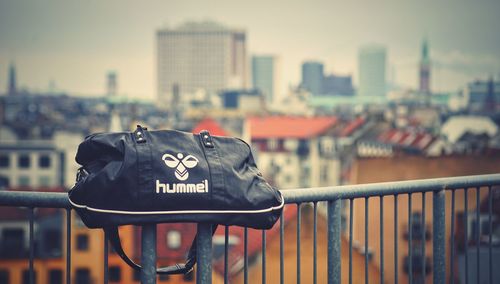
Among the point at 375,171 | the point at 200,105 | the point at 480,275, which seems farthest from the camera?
the point at 200,105

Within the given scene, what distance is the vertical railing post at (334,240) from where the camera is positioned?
13.0 ft

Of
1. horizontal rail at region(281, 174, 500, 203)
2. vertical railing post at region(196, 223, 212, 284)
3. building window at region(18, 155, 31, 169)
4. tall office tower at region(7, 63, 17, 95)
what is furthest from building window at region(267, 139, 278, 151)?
tall office tower at region(7, 63, 17, 95)

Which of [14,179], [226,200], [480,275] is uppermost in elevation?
[226,200]

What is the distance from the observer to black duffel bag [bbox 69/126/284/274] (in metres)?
3.27

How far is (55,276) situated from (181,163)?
97.2 ft

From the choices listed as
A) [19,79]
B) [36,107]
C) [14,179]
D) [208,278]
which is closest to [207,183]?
[208,278]

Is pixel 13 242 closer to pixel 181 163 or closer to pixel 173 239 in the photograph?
pixel 173 239

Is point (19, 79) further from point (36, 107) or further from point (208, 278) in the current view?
point (208, 278)

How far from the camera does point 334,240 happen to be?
13.2ft

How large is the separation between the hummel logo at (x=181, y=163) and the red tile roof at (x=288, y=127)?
79.8m

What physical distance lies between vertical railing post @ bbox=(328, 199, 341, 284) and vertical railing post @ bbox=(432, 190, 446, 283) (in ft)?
2.08

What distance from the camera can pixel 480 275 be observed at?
15.7 feet

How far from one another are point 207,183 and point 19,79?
580ft

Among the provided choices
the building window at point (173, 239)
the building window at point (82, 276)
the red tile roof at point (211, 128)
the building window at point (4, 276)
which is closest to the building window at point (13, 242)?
the building window at point (4, 276)
